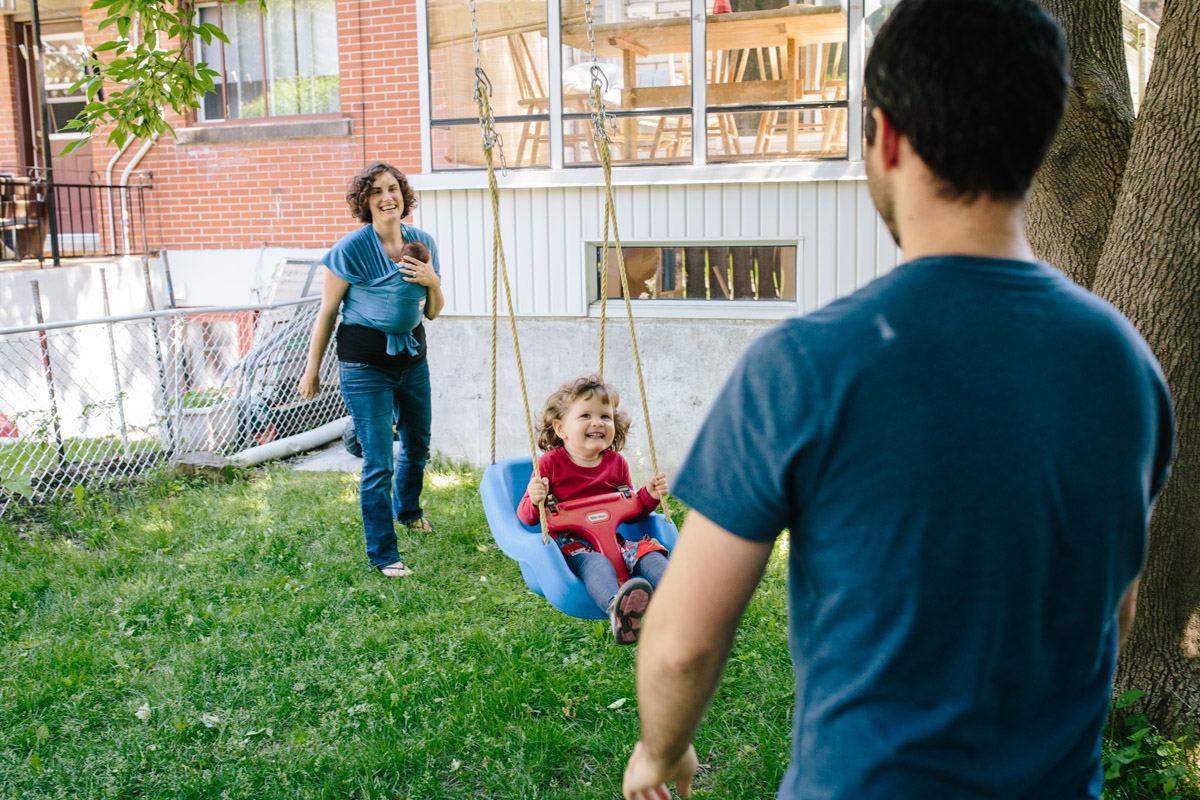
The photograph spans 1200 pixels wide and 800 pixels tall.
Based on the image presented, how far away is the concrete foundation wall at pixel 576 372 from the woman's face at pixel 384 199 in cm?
206

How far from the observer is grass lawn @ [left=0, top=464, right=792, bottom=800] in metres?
3.20

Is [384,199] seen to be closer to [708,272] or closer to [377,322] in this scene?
[377,322]

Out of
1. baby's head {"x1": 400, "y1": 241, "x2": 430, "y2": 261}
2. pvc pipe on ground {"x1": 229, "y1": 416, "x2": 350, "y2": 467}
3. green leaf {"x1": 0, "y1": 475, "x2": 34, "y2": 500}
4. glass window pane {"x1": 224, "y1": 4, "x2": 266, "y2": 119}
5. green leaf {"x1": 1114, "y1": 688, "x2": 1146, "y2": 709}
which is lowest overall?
pvc pipe on ground {"x1": 229, "y1": 416, "x2": 350, "y2": 467}

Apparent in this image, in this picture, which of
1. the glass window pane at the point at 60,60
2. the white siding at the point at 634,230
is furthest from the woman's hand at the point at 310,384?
the glass window pane at the point at 60,60

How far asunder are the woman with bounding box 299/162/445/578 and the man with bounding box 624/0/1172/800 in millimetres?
3826

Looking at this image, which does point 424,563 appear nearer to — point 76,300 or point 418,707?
point 418,707

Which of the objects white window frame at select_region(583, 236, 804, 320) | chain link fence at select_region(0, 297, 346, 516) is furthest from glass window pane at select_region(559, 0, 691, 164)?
chain link fence at select_region(0, 297, 346, 516)

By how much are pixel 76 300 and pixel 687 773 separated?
10.5m

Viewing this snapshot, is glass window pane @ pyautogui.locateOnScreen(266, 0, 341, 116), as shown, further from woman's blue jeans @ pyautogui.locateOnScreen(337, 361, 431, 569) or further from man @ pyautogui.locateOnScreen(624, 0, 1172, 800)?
man @ pyautogui.locateOnScreen(624, 0, 1172, 800)

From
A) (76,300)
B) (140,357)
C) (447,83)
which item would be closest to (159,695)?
(140,357)

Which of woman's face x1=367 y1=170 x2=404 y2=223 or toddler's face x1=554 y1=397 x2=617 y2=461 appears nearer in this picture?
toddler's face x1=554 y1=397 x2=617 y2=461

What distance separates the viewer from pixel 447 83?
6852 millimetres

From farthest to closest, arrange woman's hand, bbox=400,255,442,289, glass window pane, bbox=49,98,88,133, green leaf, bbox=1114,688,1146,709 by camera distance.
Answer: glass window pane, bbox=49,98,88,133 < woman's hand, bbox=400,255,442,289 < green leaf, bbox=1114,688,1146,709

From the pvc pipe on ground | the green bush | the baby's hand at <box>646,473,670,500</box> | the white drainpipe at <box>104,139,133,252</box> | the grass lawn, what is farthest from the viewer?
the white drainpipe at <box>104,139,133,252</box>
